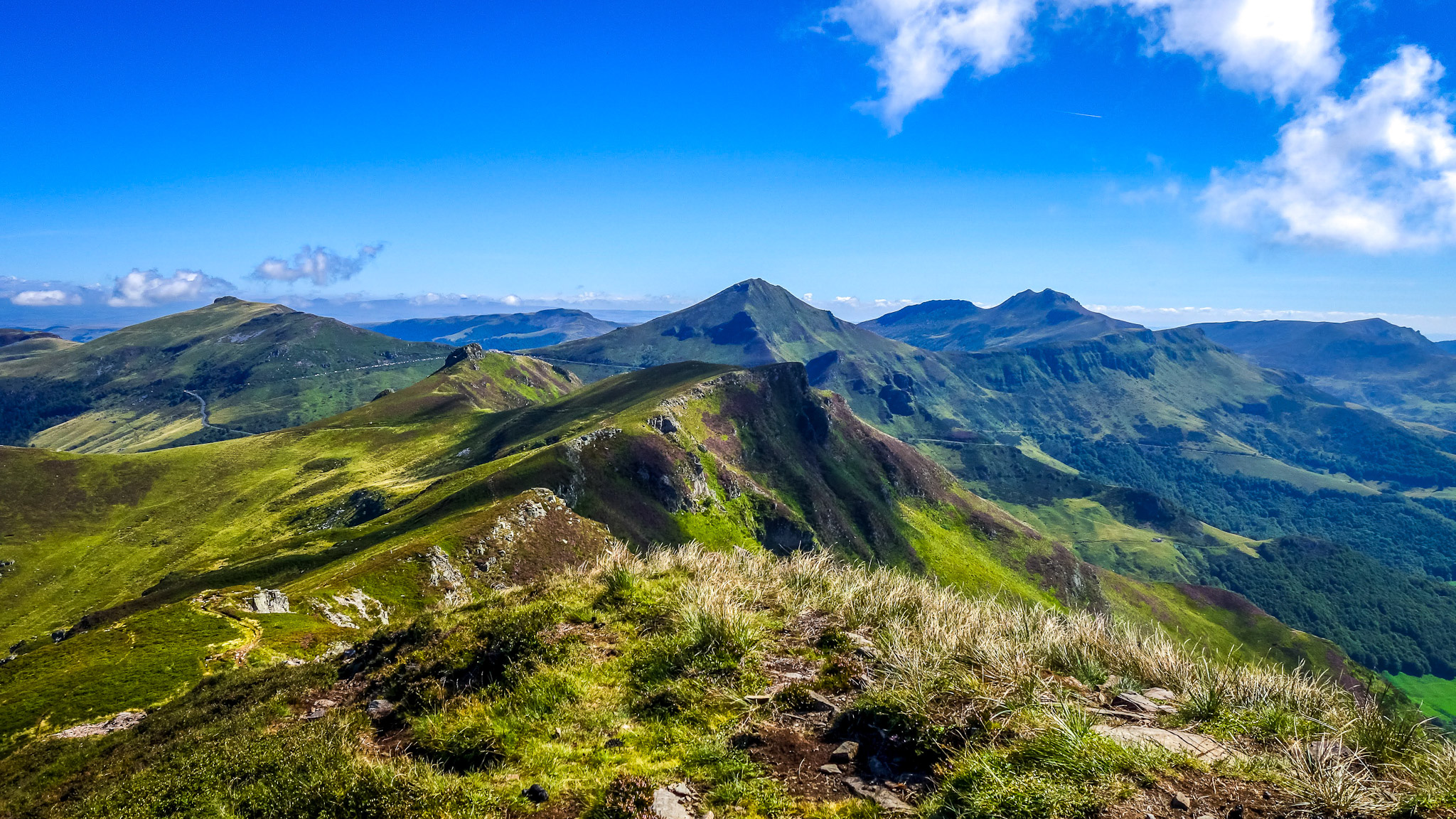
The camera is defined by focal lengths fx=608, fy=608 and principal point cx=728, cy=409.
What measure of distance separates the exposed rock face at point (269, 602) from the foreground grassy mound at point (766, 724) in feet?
107

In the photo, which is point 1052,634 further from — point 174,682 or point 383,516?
point 383,516

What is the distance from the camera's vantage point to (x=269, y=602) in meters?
45.9

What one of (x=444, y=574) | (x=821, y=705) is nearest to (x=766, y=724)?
(x=821, y=705)

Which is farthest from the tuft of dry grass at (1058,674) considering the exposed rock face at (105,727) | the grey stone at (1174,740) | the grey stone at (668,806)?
the exposed rock face at (105,727)

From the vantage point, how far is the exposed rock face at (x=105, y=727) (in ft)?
74.5

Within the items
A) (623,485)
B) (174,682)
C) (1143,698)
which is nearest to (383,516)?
(623,485)

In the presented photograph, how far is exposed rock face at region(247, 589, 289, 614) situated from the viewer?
44.8 metres

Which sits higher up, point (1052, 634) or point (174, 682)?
point (1052, 634)

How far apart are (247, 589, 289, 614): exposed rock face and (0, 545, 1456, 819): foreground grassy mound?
32.6 m

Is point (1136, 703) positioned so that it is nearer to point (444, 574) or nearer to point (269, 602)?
point (269, 602)

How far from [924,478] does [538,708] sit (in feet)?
609

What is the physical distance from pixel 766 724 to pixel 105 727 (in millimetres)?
29632

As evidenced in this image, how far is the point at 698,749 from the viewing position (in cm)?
934

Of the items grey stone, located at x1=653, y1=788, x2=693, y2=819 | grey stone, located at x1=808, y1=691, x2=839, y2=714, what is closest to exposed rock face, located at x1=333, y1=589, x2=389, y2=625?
grey stone, located at x1=808, y1=691, x2=839, y2=714
